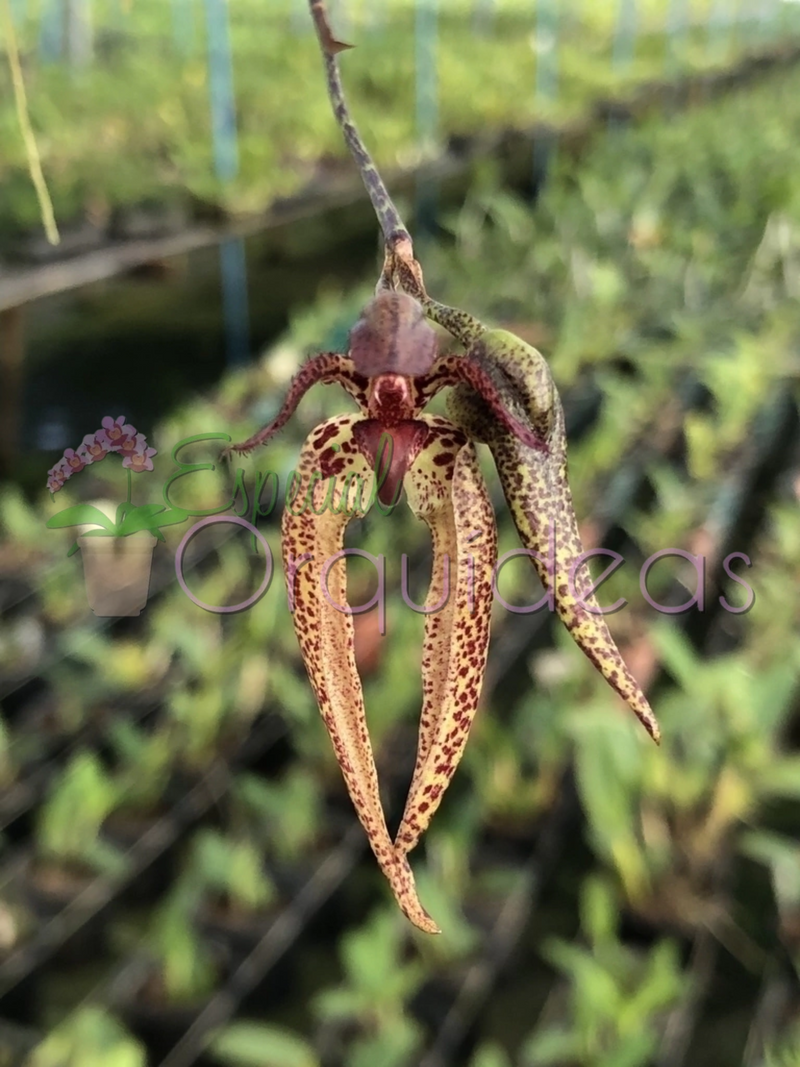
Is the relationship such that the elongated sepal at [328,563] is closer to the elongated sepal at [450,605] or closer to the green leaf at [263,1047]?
the elongated sepal at [450,605]

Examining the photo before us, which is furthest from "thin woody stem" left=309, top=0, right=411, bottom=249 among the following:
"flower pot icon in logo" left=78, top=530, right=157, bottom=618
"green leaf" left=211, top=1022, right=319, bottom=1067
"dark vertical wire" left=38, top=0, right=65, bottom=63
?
"dark vertical wire" left=38, top=0, right=65, bottom=63

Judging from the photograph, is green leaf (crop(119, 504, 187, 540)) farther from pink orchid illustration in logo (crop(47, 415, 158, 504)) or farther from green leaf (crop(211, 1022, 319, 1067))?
green leaf (crop(211, 1022, 319, 1067))

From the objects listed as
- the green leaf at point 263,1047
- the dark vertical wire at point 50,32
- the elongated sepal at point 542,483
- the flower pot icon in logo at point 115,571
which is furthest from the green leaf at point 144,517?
the dark vertical wire at point 50,32

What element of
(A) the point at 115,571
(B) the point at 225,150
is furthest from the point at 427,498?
(B) the point at 225,150

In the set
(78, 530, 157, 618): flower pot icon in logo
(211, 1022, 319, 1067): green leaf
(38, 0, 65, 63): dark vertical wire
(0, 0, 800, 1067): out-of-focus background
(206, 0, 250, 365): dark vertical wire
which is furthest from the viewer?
(38, 0, 65, 63): dark vertical wire

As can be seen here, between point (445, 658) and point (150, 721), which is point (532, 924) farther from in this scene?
point (445, 658)
